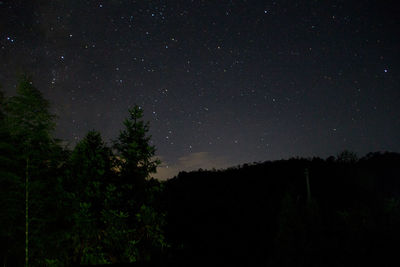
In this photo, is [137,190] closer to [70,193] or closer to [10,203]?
[70,193]

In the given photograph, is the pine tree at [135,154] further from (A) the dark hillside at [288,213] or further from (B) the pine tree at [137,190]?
(A) the dark hillside at [288,213]

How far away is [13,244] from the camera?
439 inches

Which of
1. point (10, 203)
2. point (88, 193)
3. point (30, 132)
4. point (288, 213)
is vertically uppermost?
point (30, 132)

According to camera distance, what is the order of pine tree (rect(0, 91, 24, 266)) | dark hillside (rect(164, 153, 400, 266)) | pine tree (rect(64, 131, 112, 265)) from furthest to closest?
pine tree (rect(64, 131, 112, 265)) < pine tree (rect(0, 91, 24, 266)) < dark hillside (rect(164, 153, 400, 266))

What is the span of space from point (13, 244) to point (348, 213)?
1058 centimetres

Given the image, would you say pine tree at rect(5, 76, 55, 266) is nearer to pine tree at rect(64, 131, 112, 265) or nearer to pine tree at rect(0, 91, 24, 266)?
pine tree at rect(0, 91, 24, 266)

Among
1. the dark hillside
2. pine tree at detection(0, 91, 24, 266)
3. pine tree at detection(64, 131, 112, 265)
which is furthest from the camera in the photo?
pine tree at detection(64, 131, 112, 265)

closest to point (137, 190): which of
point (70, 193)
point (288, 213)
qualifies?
point (70, 193)

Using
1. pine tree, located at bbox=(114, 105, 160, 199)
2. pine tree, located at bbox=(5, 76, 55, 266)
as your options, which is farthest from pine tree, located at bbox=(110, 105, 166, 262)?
pine tree, located at bbox=(5, 76, 55, 266)

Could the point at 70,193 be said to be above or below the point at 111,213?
above

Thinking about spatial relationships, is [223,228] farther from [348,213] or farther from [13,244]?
[348,213]

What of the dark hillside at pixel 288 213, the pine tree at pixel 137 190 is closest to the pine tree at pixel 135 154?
the pine tree at pixel 137 190

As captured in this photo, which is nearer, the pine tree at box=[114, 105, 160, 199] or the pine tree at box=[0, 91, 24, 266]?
the pine tree at box=[0, 91, 24, 266]

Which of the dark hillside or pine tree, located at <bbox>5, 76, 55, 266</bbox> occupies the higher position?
pine tree, located at <bbox>5, 76, 55, 266</bbox>
